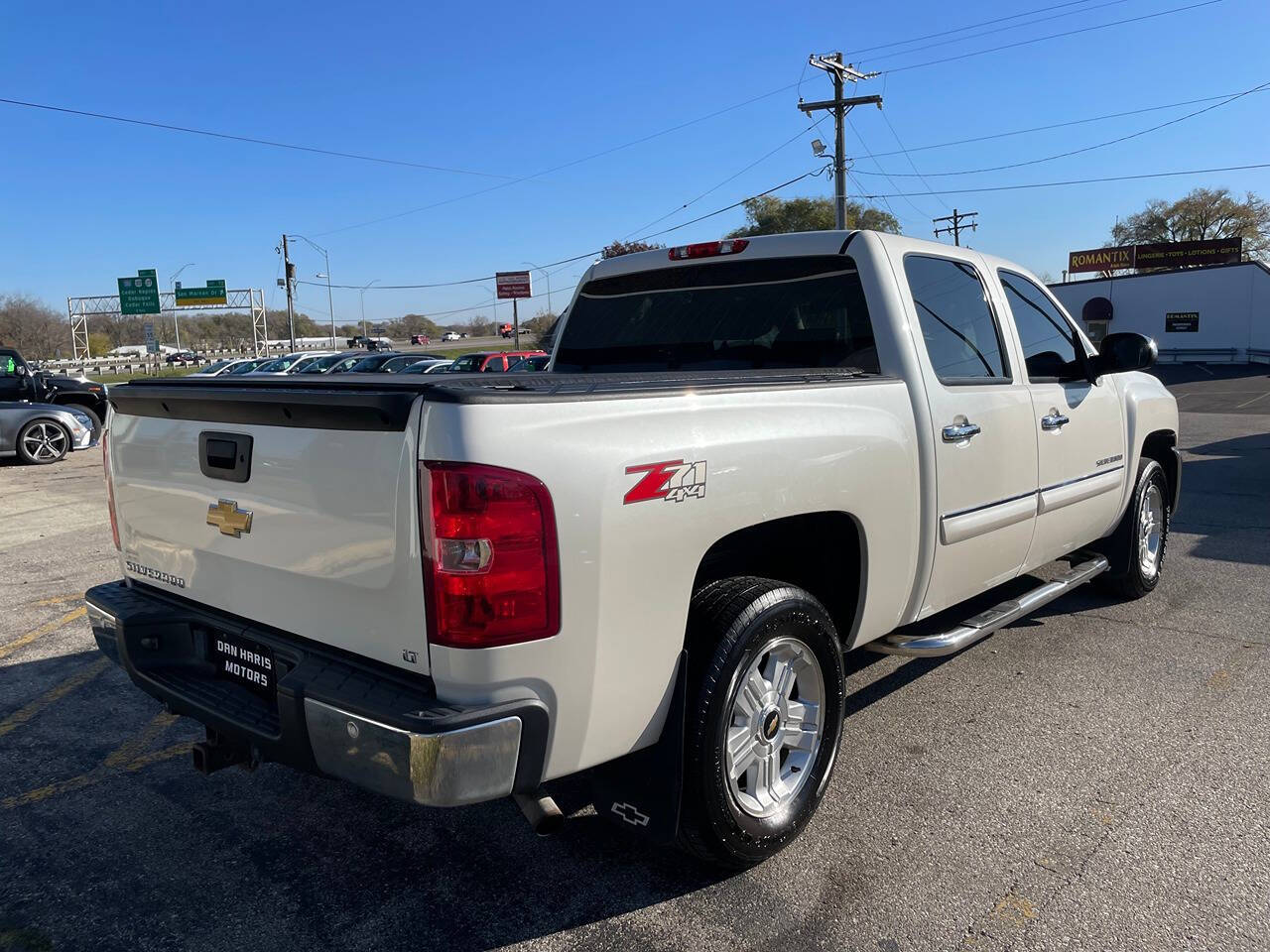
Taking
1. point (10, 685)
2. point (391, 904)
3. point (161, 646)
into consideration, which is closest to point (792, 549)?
point (391, 904)

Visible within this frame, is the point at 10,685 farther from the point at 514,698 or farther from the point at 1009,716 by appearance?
the point at 1009,716

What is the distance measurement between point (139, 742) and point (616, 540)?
288cm

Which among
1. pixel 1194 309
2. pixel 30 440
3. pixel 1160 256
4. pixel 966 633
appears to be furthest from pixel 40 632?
pixel 1160 256

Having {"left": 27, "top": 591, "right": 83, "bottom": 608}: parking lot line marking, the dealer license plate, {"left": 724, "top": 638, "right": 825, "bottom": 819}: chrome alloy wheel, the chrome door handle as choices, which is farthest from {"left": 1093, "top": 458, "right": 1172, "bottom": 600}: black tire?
{"left": 27, "top": 591, "right": 83, "bottom": 608}: parking lot line marking

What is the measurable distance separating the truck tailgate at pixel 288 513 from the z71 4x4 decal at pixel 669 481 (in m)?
0.57

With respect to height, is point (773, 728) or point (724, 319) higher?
point (724, 319)

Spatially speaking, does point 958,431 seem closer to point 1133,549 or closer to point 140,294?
point 1133,549

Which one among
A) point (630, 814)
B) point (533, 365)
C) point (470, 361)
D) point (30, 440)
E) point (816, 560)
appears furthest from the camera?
point (470, 361)

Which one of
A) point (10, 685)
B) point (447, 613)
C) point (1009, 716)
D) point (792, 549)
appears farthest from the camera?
point (10, 685)

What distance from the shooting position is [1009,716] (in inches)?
165

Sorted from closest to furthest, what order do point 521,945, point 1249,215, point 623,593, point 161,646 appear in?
point 623,593
point 521,945
point 161,646
point 1249,215

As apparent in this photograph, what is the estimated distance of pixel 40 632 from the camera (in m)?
5.74

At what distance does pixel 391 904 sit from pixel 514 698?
104cm

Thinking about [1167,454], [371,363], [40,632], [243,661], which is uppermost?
[371,363]
